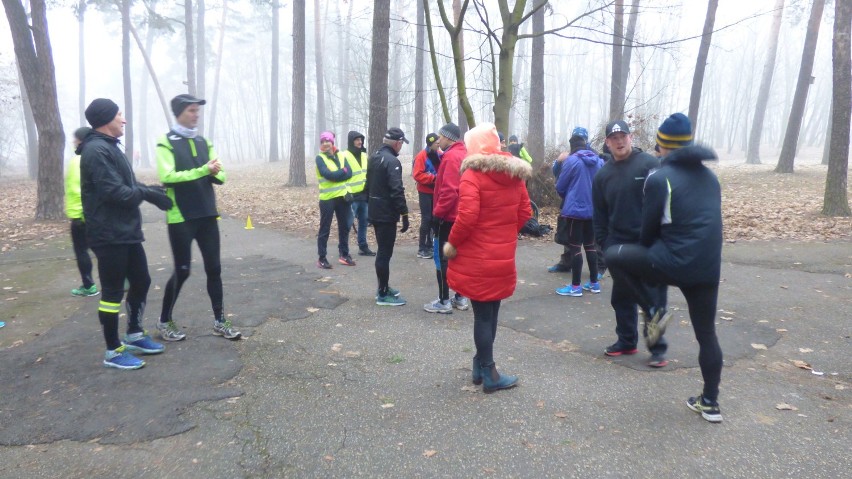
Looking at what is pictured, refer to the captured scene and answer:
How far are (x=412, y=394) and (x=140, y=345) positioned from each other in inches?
99.6

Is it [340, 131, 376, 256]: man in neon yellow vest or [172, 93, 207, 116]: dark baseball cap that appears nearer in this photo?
[172, 93, 207, 116]: dark baseball cap

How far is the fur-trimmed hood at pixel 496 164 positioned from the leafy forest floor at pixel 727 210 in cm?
490

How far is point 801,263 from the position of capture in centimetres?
789

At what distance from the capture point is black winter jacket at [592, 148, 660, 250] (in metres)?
4.31

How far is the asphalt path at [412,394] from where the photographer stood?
3137mm

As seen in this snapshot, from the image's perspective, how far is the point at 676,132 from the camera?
353 centimetres

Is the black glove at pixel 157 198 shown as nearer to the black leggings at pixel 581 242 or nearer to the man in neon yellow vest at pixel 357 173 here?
the man in neon yellow vest at pixel 357 173

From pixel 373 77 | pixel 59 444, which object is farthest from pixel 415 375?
pixel 373 77

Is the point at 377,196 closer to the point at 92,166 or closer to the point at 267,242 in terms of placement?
the point at 92,166

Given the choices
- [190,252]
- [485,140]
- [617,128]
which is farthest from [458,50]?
[190,252]

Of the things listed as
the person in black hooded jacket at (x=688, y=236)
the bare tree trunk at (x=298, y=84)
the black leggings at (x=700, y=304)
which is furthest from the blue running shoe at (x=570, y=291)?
the bare tree trunk at (x=298, y=84)

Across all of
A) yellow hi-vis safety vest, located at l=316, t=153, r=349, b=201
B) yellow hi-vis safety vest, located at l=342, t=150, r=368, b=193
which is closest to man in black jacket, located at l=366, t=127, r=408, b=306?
yellow hi-vis safety vest, located at l=316, t=153, r=349, b=201

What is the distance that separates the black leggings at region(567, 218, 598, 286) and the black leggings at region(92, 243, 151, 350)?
187 inches

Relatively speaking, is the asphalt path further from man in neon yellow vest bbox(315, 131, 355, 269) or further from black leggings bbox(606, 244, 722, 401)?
man in neon yellow vest bbox(315, 131, 355, 269)
